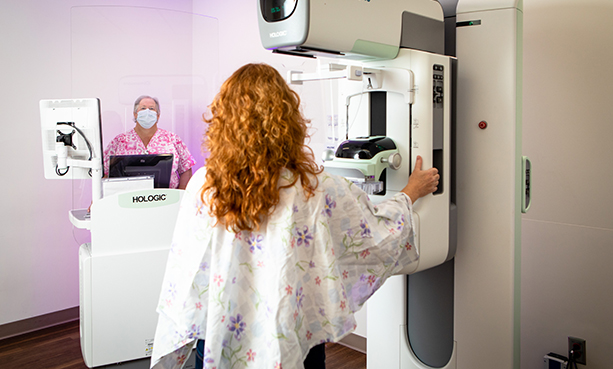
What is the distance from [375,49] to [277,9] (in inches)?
13.9

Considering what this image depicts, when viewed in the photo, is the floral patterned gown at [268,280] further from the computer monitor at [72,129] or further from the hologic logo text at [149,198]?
the computer monitor at [72,129]

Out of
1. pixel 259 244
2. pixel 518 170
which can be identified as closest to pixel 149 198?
pixel 259 244

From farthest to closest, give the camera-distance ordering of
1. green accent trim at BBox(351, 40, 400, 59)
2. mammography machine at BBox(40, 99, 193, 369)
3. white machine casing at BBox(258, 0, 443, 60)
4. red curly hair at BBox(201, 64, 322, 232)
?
mammography machine at BBox(40, 99, 193, 369) < green accent trim at BBox(351, 40, 400, 59) < white machine casing at BBox(258, 0, 443, 60) < red curly hair at BBox(201, 64, 322, 232)

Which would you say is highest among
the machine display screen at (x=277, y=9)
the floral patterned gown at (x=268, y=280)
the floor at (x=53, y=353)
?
the machine display screen at (x=277, y=9)

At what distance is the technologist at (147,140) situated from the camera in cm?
269

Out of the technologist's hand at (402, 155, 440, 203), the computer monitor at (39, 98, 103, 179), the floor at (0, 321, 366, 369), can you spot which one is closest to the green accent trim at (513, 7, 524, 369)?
the technologist's hand at (402, 155, 440, 203)

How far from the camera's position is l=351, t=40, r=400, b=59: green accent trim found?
5.10ft

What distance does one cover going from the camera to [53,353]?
2945mm

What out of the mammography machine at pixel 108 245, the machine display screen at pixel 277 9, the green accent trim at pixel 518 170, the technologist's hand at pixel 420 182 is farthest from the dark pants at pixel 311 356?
the mammography machine at pixel 108 245

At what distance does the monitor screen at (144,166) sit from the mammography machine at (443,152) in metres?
1.24

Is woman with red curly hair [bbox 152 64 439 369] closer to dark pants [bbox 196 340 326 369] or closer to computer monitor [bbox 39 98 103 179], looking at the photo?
dark pants [bbox 196 340 326 369]

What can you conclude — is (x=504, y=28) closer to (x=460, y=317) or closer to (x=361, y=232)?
(x=361, y=232)

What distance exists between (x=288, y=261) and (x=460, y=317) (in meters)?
0.96

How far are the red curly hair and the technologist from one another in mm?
1519
